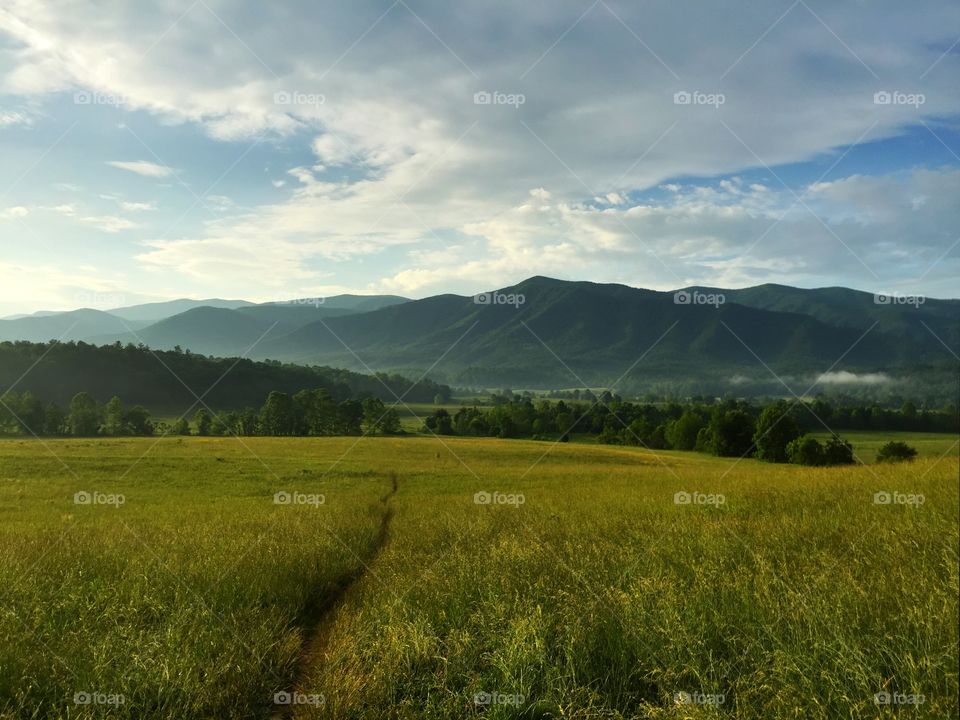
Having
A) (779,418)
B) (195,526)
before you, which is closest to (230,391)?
(779,418)

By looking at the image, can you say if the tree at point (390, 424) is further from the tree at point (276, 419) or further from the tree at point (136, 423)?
the tree at point (136, 423)

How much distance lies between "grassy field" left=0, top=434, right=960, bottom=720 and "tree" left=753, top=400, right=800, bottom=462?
5576 cm

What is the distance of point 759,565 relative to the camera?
6.55m

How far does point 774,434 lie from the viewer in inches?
2473

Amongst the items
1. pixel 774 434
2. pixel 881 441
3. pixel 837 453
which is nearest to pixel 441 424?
pixel 774 434

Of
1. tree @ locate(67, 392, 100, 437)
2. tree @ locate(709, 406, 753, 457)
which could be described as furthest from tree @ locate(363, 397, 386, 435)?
tree @ locate(709, 406, 753, 457)

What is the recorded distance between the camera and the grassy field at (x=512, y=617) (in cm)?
430

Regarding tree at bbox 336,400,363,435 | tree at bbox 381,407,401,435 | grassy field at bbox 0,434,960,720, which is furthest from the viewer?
tree at bbox 336,400,363,435

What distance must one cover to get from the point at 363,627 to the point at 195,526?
917 centimetres

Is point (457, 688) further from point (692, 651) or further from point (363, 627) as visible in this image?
point (692, 651)

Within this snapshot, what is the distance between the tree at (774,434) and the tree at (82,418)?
81297 millimetres

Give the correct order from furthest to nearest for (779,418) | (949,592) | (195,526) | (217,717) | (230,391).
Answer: (230,391)
(779,418)
(195,526)
(949,592)
(217,717)

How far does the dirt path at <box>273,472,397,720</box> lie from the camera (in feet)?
17.1

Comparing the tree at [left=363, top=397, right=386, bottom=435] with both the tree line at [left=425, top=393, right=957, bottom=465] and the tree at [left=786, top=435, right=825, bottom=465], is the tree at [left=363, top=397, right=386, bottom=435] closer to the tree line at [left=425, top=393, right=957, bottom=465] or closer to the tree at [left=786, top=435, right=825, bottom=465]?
the tree line at [left=425, top=393, right=957, bottom=465]
